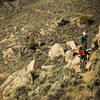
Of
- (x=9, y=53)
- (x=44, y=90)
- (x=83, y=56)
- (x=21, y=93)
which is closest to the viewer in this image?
(x=44, y=90)

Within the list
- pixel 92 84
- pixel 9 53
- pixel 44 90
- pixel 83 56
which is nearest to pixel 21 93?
pixel 44 90

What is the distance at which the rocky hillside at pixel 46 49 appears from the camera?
988 cm

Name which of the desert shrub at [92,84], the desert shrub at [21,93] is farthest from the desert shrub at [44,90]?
the desert shrub at [92,84]

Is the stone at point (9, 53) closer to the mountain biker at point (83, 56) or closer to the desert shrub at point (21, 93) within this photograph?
the desert shrub at point (21, 93)

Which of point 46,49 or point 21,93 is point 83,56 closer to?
point 21,93

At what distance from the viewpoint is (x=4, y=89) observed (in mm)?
12664

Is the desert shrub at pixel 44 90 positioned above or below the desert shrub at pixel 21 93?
above

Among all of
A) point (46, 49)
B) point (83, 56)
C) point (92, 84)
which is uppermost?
point (83, 56)

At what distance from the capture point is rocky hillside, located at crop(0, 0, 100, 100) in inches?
389

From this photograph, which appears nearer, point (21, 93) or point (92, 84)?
point (92, 84)

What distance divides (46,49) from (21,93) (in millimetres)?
15655

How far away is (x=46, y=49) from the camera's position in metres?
25.9

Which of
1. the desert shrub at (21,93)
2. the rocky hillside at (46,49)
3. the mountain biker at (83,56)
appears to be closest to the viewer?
the rocky hillside at (46,49)

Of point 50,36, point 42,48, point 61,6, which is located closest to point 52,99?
point 42,48
